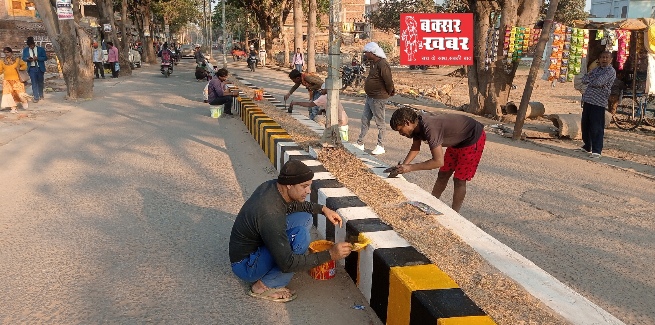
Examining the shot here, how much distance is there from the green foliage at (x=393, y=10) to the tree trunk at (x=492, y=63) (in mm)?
27471

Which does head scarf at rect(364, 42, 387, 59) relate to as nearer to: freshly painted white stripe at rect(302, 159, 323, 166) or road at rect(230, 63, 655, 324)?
road at rect(230, 63, 655, 324)

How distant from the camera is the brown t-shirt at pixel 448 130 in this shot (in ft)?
14.4

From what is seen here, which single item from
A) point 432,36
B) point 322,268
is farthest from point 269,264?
point 432,36

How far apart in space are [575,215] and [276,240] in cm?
362

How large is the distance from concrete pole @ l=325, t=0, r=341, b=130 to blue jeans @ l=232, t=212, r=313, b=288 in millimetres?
3346

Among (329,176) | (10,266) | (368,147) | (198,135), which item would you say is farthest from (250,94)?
(10,266)

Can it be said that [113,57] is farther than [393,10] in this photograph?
No

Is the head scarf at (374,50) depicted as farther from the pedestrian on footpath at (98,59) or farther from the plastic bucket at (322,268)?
the pedestrian on footpath at (98,59)

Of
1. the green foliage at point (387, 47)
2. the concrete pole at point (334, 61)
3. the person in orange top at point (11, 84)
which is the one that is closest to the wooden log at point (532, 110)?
the concrete pole at point (334, 61)

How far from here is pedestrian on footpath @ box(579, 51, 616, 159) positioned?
803 cm

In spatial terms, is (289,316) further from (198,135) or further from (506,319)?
(198,135)

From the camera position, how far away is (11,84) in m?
12.1

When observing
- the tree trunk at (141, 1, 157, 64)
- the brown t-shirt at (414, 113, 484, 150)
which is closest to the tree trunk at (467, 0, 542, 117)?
the brown t-shirt at (414, 113, 484, 150)

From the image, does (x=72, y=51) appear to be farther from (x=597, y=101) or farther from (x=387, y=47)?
(x=387, y=47)
